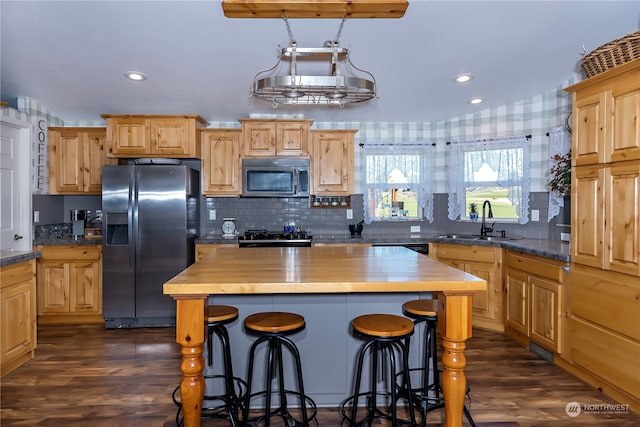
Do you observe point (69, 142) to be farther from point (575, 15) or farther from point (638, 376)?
point (638, 376)

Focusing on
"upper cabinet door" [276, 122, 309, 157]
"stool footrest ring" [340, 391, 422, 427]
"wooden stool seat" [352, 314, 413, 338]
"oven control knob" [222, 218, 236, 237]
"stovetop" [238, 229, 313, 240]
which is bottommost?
"stool footrest ring" [340, 391, 422, 427]

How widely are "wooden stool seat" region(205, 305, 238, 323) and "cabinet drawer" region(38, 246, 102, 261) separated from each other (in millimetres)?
2485

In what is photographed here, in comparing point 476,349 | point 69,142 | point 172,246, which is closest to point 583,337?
point 476,349

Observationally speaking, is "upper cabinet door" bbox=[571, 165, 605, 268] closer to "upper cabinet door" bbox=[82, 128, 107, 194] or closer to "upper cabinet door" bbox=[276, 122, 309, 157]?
"upper cabinet door" bbox=[276, 122, 309, 157]

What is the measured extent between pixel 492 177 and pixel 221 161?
3.08 meters

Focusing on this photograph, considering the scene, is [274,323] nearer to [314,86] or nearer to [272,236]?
[314,86]

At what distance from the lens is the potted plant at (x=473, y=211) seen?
443cm

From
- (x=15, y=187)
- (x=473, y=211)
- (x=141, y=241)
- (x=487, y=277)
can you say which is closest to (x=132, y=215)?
(x=141, y=241)

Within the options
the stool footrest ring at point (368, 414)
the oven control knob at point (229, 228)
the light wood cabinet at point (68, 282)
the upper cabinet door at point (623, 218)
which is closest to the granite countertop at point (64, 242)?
the light wood cabinet at point (68, 282)

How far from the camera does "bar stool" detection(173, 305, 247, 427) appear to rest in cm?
200

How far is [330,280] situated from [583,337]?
2.02 m

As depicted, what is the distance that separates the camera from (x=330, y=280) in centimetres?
175

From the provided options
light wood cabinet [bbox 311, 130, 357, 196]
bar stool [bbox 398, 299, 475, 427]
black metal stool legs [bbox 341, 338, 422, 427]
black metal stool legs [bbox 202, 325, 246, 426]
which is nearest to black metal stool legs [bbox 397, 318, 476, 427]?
bar stool [bbox 398, 299, 475, 427]

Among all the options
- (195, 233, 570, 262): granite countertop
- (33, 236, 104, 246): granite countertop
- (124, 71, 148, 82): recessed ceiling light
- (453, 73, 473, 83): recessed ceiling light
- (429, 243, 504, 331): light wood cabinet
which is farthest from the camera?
(33, 236, 104, 246): granite countertop
